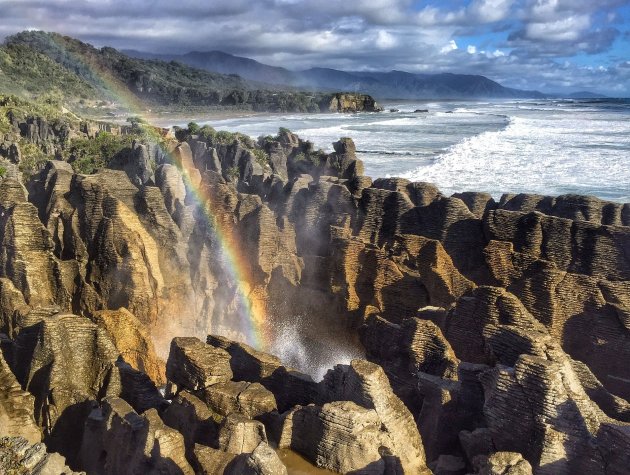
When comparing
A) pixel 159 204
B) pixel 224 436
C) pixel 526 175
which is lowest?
pixel 526 175

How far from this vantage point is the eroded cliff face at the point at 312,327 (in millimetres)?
6441

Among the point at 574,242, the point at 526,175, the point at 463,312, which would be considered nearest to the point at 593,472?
the point at 463,312

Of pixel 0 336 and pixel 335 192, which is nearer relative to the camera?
pixel 0 336

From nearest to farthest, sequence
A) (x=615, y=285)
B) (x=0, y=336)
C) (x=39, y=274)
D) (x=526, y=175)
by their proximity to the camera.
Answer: (x=0, y=336) → (x=615, y=285) → (x=39, y=274) → (x=526, y=175)

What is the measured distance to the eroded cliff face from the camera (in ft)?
21.1

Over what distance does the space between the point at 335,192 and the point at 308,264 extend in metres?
1.98

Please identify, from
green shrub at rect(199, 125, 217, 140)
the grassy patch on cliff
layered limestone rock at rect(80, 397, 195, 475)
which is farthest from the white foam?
the grassy patch on cliff

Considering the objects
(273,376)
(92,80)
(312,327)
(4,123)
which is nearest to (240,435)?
(273,376)

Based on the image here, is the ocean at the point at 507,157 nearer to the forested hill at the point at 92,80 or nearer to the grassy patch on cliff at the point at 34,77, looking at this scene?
the grassy patch on cliff at the point at 34,77

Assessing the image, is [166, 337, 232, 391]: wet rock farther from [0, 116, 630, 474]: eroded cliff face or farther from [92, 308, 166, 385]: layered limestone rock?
[92, 308, 166, 385]: layered limestone rock

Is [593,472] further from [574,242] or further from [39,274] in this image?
→ [39,274]

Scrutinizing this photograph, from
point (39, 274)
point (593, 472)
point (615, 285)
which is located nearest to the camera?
point (593, 472)

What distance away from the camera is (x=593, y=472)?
616cm

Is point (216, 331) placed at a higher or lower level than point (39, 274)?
lower
